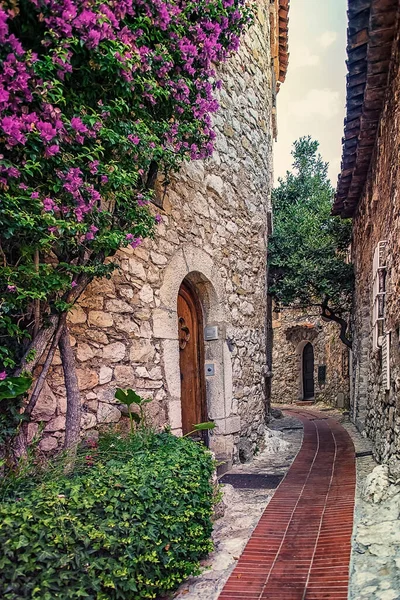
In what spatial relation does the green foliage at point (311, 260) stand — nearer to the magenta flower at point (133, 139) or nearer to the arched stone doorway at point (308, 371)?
the arched stone doorway at point (308, 371)

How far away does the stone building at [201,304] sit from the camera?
130 inches

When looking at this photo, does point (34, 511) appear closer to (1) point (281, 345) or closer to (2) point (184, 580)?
(2) point (184, 580)

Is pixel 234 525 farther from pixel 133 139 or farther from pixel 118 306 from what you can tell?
pixel 133 139

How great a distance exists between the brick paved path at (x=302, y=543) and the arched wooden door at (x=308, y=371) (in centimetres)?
1219

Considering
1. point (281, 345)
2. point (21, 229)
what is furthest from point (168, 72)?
point (281, 345)

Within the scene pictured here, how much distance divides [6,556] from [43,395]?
1224 millimetres

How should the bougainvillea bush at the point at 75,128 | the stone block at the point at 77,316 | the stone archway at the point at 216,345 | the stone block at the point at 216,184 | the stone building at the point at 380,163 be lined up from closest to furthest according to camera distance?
the bougainvillea bush at the point at 75,128 → the stone block at the point at 77,316 → the stone building at the point at 380,163 → the stone archway at the point at 216,345 → the stone block at the point at 216,184

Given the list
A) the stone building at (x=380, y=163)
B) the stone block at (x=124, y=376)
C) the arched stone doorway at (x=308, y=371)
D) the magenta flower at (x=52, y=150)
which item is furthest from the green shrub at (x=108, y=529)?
the arched stone doorway at (x=308, y=371)

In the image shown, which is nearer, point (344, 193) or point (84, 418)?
point (84, 418)

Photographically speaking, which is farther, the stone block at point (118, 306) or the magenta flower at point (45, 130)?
the stone block at point (118, 306)

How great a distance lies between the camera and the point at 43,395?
9.49 feet

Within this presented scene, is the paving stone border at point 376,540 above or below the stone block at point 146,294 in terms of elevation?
below

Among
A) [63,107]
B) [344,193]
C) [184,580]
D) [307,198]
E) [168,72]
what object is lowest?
[184,580]

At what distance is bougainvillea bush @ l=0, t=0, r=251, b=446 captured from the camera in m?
2.21
